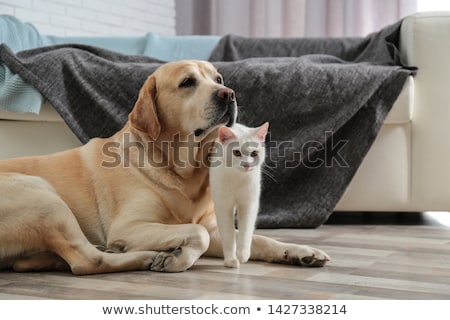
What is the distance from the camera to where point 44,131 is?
280cm

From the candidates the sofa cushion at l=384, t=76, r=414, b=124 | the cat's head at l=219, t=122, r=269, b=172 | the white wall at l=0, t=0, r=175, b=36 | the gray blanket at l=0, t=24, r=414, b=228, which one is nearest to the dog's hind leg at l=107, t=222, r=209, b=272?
the cat's head at l=219, t=122, r=269, b=172

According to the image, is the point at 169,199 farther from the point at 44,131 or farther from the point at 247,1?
the point at 247,1

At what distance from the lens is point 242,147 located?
171 cm

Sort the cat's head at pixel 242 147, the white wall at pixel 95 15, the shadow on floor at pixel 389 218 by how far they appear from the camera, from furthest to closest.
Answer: the white wall at pixel 95 15 < the shadow on floor at pixel 389 218 < the cat's head at pixel 242 147

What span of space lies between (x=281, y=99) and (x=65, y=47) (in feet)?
3.23

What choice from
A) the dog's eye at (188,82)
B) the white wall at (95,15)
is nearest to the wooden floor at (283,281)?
the dog's eye at (188,82)

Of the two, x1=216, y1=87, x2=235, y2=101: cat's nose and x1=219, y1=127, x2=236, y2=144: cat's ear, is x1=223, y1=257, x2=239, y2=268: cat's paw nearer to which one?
x1=219, y1=127, x2=236, y2=144: cat's ear

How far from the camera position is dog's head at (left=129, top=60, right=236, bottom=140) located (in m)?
1.82

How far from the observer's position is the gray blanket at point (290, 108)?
2703 mm

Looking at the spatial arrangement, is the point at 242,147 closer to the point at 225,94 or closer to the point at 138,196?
the point at 225,94

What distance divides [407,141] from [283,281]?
4.32ft

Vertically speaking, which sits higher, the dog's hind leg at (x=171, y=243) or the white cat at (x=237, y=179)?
the white cat at (x=237, y=179)

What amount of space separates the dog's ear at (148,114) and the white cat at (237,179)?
0.23 m

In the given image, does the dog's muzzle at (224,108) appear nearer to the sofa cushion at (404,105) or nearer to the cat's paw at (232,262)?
the cat's paw at (232,262)
